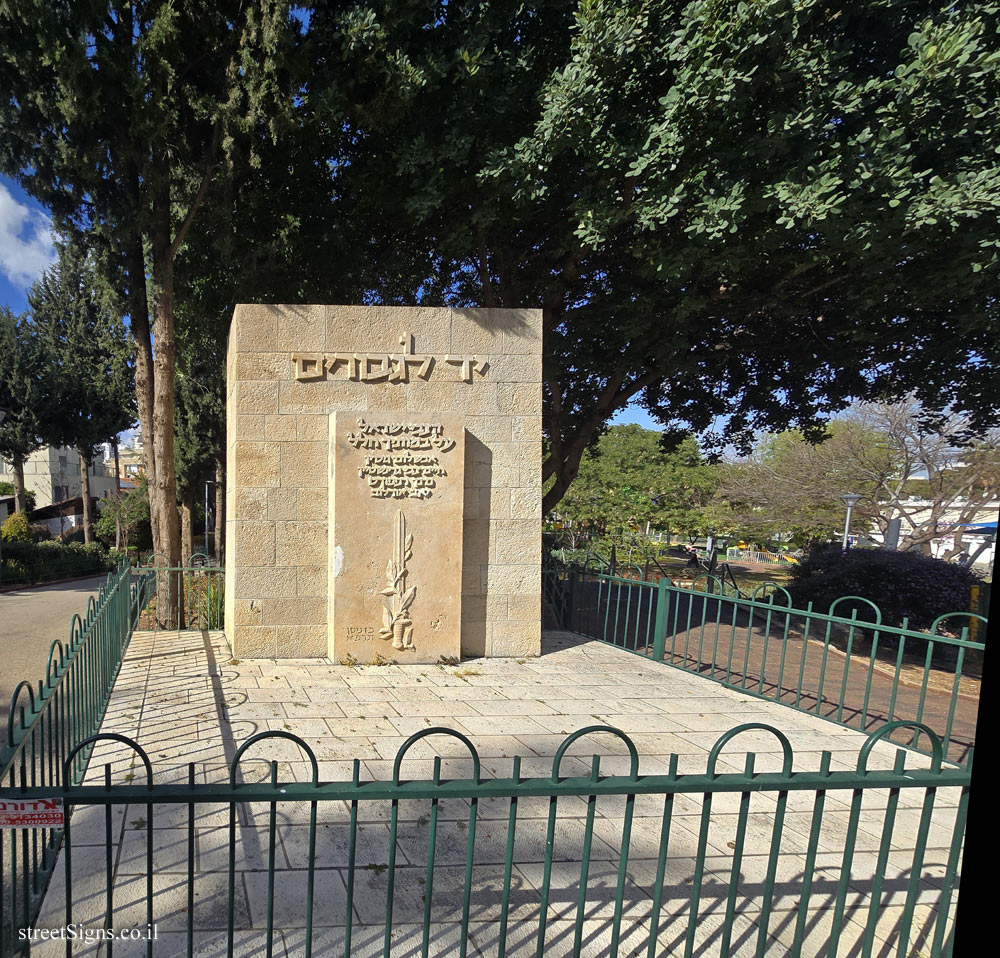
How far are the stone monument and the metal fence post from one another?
145cm

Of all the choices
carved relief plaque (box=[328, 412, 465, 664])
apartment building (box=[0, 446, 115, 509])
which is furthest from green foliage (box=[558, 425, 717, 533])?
apartment building (box=[0, 446, 115, 509])

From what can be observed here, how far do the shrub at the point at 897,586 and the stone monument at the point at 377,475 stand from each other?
24.4 feet

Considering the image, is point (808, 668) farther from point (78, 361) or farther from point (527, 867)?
point (78, 361)

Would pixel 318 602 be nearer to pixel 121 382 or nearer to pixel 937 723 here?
pixel 937 723

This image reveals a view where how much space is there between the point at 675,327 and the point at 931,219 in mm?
3295

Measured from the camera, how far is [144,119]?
6.75 m

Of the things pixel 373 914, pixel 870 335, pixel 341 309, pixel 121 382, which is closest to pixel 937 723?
pixel 870 335

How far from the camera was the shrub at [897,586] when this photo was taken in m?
10.1

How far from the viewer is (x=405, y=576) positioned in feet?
20.0

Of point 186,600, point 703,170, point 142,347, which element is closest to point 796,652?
point 703,170

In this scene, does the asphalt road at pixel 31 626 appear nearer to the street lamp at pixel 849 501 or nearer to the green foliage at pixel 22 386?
the green foliage at pixel 22 386

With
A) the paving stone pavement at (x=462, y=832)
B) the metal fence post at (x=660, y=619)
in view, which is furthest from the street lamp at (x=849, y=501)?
the paving stone pavement at (x=462, y=832)

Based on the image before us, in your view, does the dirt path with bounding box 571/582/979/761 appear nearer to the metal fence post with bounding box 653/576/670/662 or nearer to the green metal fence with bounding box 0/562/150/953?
the metal fence post with bounding box 653/576/670/662

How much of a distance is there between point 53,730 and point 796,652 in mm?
10603
